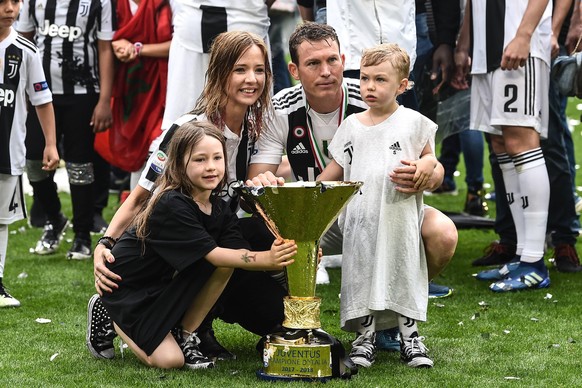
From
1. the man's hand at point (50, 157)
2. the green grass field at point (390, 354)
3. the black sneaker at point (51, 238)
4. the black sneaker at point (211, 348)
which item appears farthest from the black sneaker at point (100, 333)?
the black sneaker at point (51, 238)

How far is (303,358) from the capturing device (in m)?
3.97

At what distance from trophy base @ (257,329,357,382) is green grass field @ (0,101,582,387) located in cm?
7

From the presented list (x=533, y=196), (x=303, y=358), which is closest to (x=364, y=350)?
(x=303, y=358)

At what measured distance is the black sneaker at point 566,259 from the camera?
20.6 feet

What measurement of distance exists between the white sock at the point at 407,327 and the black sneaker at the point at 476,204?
4370 mm

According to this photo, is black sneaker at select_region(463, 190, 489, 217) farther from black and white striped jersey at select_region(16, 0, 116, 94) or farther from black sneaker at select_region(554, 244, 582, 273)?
black and white striped jersey at select_region(16, 0, 116, 94)

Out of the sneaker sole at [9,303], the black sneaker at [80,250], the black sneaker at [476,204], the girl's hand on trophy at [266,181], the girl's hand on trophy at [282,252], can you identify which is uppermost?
the girl's hand on trophy at [266,181]

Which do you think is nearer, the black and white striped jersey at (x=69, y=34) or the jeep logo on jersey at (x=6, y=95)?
the jeep logo on jersey at (x=6, y=95)

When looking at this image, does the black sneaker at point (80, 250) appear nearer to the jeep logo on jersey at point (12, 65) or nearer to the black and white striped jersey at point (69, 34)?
the black and white striped jersey at point (69, 34)

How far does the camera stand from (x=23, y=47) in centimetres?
561

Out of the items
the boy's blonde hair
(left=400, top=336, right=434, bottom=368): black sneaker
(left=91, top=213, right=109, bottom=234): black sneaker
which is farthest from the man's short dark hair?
(left=91, top=213, right=109, bottom=234): black sneaker

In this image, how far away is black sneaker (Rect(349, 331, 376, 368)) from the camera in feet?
13.7

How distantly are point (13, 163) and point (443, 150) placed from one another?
16.6ft

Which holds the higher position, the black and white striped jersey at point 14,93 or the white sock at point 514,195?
the black and white striped jersey at point 14,93
